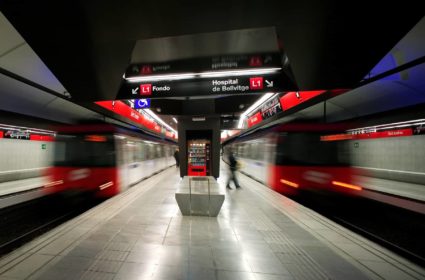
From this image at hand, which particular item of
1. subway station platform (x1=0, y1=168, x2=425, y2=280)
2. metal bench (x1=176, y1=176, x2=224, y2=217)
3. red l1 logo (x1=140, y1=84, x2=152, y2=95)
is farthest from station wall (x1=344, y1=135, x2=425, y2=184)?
red l1 logo (x1=140, y1=84, x2=152, y2=95)

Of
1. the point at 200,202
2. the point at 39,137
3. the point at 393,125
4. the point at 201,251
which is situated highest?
the point at 393,125

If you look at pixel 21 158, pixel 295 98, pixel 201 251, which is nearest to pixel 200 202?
pixel 201 251

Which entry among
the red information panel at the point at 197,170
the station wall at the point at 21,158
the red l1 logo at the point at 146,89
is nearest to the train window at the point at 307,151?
the red l1 logo at the point at 146,89

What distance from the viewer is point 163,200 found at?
5.96 metres

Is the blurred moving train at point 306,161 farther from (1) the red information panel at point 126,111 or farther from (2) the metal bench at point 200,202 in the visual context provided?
(1) the red information panel at point 126,111

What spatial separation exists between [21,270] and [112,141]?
3.90 m

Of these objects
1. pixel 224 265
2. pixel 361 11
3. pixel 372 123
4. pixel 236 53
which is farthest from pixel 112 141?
pixel 372 123

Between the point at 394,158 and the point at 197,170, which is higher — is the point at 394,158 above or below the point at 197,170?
above

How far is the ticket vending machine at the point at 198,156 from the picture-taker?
400 inches

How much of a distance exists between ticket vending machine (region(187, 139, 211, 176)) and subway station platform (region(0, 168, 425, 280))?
553 centimetres

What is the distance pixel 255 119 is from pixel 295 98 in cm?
423

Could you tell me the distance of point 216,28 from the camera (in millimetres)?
2492

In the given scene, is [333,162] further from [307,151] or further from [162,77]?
[162,77]

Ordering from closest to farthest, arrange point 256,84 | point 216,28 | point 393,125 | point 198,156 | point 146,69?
point 216,28 → point 256,84 → point 146,69 → point 393,125 → point 198,156
